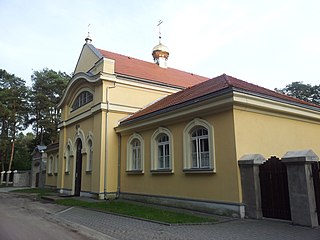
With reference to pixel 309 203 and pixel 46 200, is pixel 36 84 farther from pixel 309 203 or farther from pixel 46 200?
pixel 309 203

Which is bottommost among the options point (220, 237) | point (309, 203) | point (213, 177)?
point (220, 237)

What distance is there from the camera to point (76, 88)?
20.2 m

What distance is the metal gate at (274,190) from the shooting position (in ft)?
27.6

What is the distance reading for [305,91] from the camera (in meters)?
38.6

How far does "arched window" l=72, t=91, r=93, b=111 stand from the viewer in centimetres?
1870

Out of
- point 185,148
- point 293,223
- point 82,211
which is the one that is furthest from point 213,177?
point 82,211

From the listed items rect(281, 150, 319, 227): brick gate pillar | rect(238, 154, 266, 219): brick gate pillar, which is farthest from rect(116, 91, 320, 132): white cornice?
rect(281, 150, 319, 227): brick gate pillar

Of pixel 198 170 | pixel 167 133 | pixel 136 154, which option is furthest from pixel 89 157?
pixel 198 170

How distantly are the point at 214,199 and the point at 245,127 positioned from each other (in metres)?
2.69

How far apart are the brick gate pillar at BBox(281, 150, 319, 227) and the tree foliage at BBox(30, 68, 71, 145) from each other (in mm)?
37712

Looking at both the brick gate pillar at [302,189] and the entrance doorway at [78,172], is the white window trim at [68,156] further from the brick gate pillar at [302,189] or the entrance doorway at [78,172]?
the brick gate pillar at [302,189]

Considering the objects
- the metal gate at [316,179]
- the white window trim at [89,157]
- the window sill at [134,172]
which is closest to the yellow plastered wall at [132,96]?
the white window trim at [89,157]

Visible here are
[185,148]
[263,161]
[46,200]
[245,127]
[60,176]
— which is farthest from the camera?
[60,176]

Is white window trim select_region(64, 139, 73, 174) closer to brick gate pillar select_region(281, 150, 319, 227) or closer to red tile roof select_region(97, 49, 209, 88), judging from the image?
red tile roof select_region(97, 49, 209, 88)
